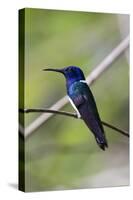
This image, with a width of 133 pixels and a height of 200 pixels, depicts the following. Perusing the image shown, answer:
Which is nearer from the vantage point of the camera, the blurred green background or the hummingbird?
the blurred green background

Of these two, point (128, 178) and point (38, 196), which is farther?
point (128, 178)

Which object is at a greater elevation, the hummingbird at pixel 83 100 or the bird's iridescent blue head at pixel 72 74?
the bird's iridescent blue head at pixel 72 74

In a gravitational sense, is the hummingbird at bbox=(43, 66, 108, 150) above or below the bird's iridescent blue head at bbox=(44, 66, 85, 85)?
below

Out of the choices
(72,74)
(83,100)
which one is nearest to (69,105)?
(83,100)

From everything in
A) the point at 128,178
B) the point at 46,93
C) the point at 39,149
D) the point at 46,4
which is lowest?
the point at 128,178

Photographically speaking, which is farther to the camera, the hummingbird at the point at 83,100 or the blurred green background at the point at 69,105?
the hummingbird at the point at 83,100

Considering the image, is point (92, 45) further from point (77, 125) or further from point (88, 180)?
point (88, 180)

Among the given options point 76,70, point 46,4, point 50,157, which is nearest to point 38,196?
point 50,157
